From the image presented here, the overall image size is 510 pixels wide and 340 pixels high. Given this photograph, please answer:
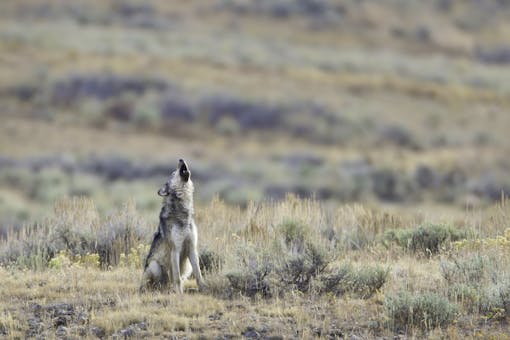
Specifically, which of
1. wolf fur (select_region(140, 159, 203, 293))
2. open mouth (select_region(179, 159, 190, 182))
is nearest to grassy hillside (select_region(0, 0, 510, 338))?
wolf fur (select_region(140, 159, 203, 293))

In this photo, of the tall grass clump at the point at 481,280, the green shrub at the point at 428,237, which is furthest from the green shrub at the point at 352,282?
the green shrub at the point at 428,237

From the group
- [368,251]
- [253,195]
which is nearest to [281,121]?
[253,195]

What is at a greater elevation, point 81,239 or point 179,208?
point 179,208

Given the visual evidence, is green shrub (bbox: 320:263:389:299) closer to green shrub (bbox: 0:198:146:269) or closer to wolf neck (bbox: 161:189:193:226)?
wolf neck (bbox: 161:189:193:226)

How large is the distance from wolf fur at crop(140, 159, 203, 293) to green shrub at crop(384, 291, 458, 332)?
7.40 feet

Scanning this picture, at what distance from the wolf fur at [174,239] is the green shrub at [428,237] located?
3619mm

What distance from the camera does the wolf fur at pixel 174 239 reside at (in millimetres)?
10555

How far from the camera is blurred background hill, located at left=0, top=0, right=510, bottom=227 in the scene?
35.3 m

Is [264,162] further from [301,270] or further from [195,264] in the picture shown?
[195,264]

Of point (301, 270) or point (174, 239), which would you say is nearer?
→ point (174, 239)

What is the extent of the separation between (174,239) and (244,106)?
32992 mm

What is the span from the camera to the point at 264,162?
125ft

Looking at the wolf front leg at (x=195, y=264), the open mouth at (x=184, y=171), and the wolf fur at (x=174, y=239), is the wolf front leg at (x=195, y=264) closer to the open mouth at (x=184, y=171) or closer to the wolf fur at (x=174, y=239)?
the wolf fur at (x=174, y=239)

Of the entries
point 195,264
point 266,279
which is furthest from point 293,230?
point 195,264
